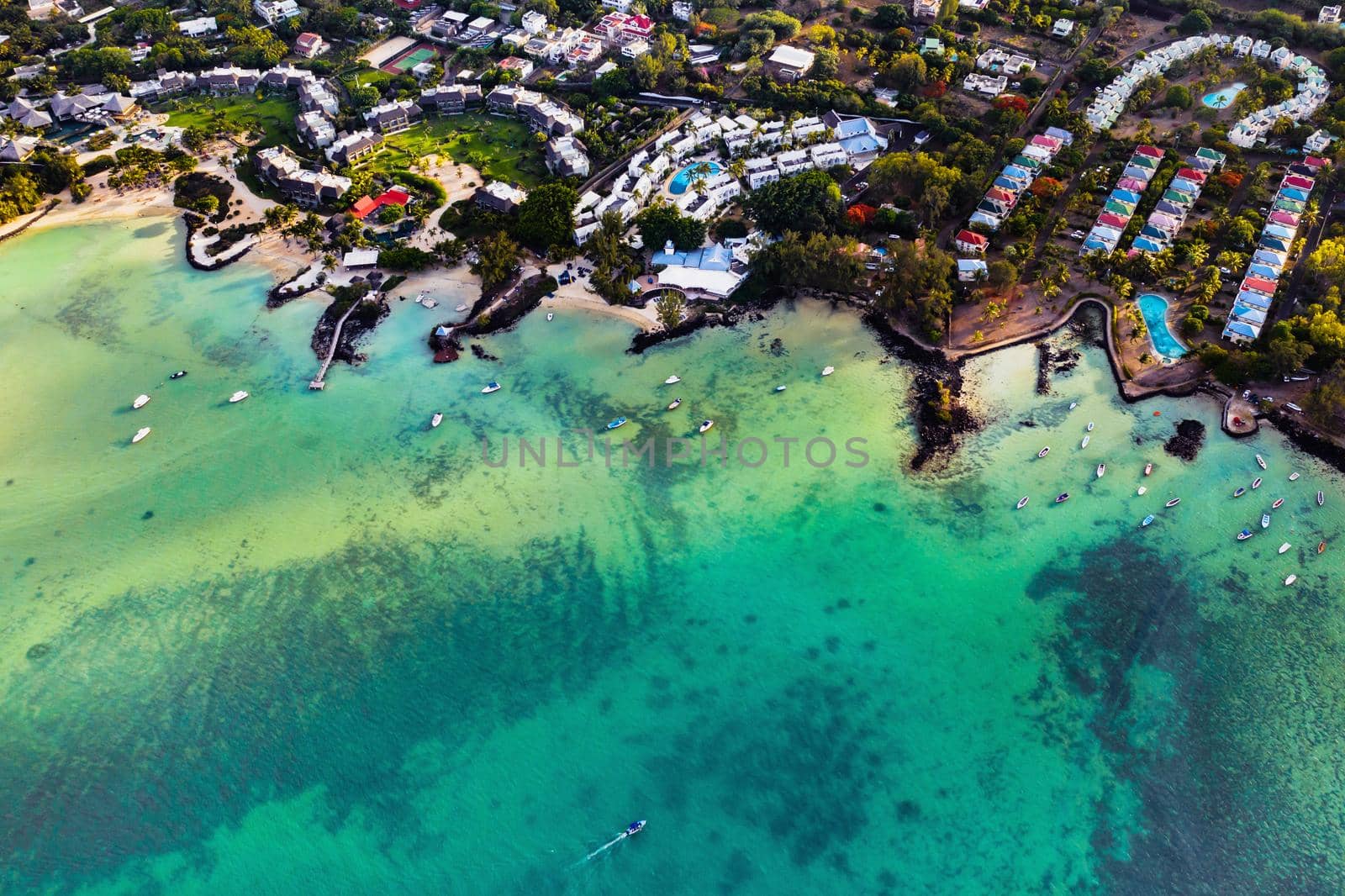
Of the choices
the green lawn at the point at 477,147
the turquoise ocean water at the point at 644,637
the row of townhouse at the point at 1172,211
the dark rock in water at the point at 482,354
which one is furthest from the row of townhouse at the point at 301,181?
the row of townhouse at the point at 1172,211

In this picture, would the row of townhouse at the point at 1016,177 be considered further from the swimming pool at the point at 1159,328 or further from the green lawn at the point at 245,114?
the green lawn at the point at 245,114

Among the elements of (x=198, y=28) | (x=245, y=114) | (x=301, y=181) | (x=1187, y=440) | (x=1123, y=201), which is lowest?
(x=1187, y=440)

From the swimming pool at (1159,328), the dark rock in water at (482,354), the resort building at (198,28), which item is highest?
the resort building at (198,28)

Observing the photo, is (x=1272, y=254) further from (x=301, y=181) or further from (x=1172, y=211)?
(x=301, y=181)

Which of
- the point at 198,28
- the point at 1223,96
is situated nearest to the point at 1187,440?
the point at 1223,96

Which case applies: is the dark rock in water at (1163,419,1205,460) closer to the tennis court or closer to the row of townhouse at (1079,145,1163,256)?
the row of townhouse at (1079,145,1163,256)

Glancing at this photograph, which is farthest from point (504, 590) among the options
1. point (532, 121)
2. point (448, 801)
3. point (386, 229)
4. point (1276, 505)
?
point (532, 121)

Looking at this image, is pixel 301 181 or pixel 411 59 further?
pixel 411 59
